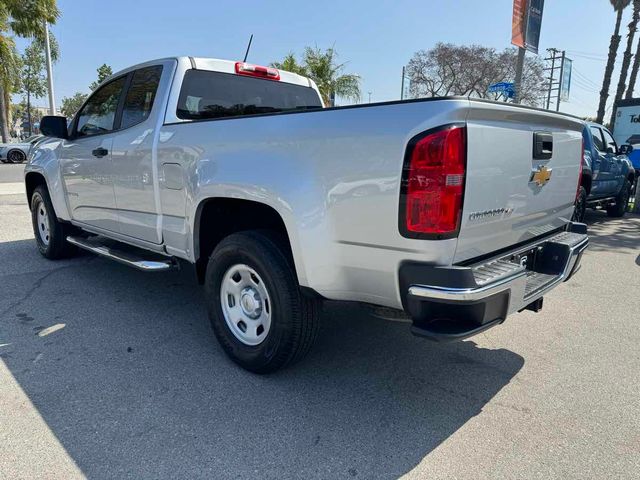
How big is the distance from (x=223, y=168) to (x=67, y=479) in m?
1.84

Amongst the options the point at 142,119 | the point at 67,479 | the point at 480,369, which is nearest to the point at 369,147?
the point at 480,369

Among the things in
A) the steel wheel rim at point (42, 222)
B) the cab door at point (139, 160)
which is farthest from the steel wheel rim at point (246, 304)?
the steel wheel rim at point (42, 222)

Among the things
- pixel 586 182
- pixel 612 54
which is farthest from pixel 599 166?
pixel 612 54

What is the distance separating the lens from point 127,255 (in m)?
4.15

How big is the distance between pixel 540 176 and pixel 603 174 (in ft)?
24.4

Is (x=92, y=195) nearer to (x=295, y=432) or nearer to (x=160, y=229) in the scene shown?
(x=160, y=229)

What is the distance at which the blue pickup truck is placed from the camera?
7.92 metres

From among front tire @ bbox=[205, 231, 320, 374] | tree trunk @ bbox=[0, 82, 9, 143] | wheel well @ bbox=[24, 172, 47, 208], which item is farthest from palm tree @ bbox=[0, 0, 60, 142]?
front tire @ bbox=[205, 231, 320, 374]

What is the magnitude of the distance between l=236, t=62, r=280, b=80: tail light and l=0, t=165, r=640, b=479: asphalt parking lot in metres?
2.21

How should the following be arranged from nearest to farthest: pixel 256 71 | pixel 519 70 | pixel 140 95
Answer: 1. pixel 140 95
2. pixel 256 71
3. pixel 519 70

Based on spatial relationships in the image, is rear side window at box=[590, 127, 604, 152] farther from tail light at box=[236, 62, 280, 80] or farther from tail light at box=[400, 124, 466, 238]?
tail light at box=[400, 124, 466, 238]

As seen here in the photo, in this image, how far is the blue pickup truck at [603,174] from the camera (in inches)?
312

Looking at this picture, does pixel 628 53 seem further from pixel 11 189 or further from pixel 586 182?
pixel 11 189

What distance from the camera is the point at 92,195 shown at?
4.62m
